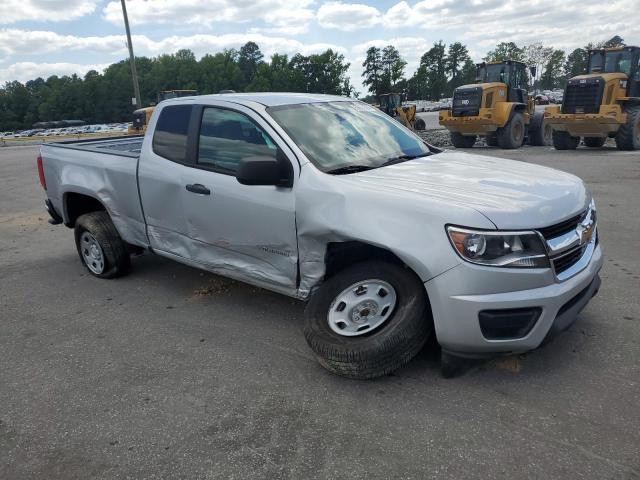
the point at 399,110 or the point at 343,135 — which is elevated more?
the point at 343,135

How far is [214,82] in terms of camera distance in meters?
95.5

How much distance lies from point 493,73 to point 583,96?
3.48 metres

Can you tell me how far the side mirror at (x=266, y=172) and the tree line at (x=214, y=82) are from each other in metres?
87.3

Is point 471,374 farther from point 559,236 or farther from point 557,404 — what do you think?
point 559,236

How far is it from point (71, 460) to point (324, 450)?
1.27m

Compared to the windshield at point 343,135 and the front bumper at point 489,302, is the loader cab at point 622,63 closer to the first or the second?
the windshield at point 343,135

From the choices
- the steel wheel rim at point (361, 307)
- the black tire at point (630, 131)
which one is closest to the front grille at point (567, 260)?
the steel wheel rim at point (361, 307)

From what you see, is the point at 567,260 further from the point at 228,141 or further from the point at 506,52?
the point at 506,52

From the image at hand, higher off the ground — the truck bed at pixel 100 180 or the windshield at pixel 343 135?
the windshield at pixel 343 135

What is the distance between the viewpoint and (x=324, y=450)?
2.61 metres

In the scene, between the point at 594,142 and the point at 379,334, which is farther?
the point at 594,142

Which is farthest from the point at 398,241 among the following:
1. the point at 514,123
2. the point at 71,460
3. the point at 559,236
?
the point at 514,123

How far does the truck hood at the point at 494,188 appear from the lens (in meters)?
2.83

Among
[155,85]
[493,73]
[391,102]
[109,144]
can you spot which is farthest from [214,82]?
[109,144]
